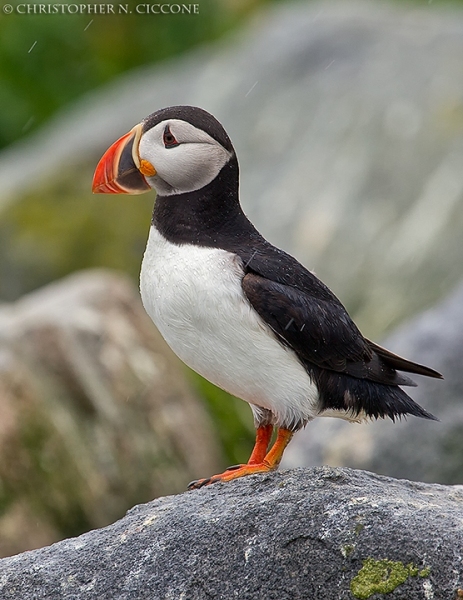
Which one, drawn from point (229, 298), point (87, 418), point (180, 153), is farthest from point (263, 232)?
point (229, 298)

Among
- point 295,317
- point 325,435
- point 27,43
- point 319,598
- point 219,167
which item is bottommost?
point 325,435

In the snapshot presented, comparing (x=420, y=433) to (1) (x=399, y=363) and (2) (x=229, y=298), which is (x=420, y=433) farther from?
(2) (x=229, y=298)

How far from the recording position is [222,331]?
14.7 feet

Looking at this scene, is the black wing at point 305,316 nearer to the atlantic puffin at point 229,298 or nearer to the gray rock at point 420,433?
the atlantic puffin at point 229,298

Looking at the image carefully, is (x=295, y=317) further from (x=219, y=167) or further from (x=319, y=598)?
(x=319, y=598)

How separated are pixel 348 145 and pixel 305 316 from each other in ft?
23.2

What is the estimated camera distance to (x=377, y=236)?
418 inches

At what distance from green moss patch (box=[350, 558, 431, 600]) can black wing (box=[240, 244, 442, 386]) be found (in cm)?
106

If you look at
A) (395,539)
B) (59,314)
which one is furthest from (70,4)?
(395,539)

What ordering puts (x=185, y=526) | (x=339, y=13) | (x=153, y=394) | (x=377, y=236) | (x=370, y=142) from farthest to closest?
(x=339, y=13) → (x=370, y=142) → (x=377, y=236) → (x=153, y=394) → (x=185, y=526)

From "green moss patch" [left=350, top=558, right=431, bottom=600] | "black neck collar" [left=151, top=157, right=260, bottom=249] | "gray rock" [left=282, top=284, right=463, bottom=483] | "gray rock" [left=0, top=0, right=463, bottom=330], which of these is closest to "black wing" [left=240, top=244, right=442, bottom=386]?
"black neck collar" [left=151, top=157, right=260, bottom=249]

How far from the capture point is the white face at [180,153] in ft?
15.1

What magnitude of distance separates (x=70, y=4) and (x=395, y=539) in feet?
53.4

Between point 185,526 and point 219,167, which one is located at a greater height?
point 219,167
